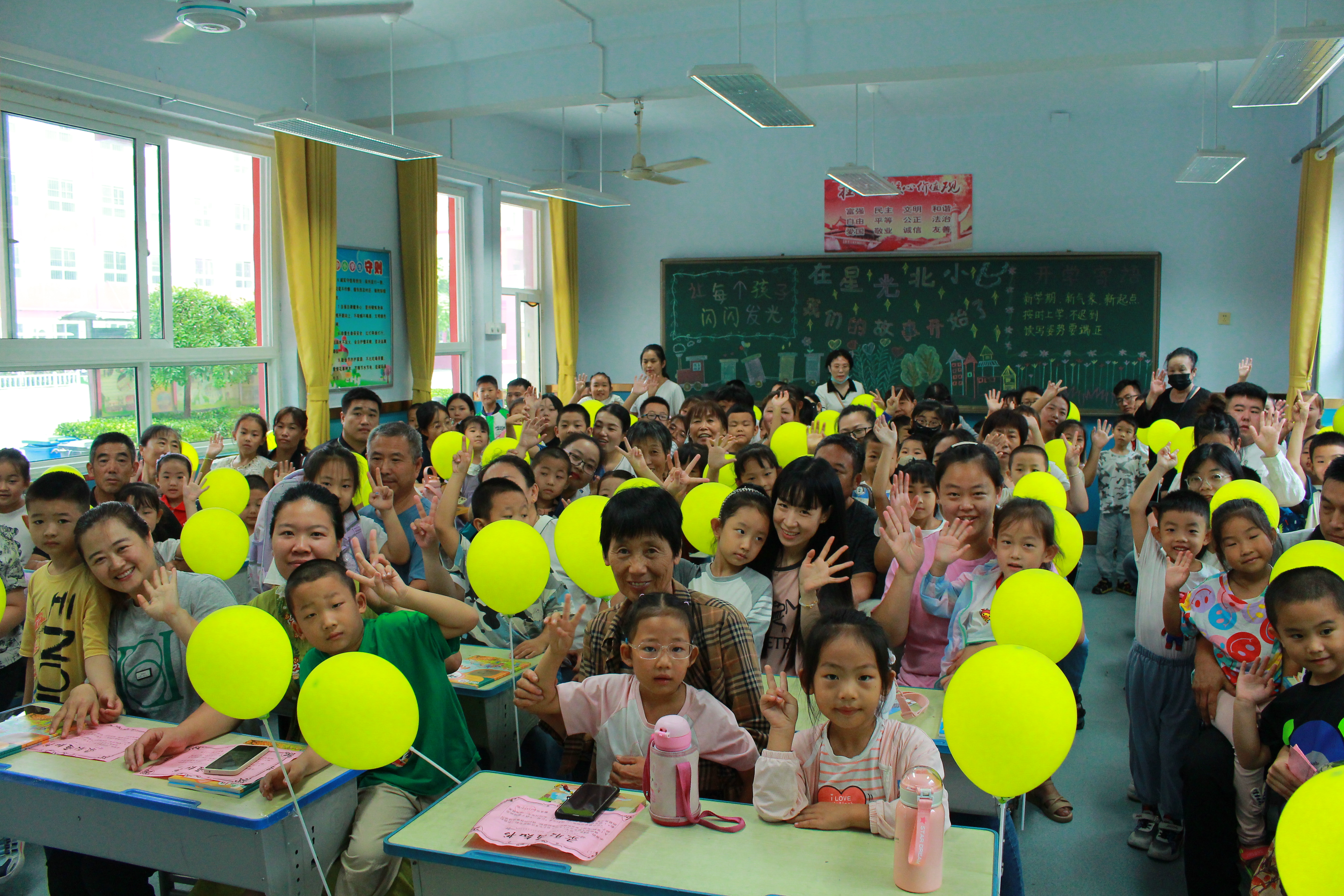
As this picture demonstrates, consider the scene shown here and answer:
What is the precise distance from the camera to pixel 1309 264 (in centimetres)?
702

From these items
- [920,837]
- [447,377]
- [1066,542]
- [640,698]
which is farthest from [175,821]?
[447,377]

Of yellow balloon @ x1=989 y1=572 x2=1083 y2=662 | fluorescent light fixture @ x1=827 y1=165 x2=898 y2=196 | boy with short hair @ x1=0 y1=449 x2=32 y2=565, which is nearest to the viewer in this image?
yellow balloon @ x1=989 y1=572 x2=1083 y2=662

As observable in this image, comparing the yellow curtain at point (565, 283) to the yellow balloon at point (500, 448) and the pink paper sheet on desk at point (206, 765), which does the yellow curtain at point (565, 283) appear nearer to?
the yellow balloon at point (500, 448)

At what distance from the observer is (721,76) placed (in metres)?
4.05

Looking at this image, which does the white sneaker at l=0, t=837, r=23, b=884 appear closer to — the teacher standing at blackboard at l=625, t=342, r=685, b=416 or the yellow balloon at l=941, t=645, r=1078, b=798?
the yellow balloon at l=941, t=645, r=1078, b=798

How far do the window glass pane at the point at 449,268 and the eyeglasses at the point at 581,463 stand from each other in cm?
494

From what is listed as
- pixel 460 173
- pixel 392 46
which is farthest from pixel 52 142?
pixel 460 173

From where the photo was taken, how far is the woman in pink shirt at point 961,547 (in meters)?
2.64

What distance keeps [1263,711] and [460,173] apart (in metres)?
7.49

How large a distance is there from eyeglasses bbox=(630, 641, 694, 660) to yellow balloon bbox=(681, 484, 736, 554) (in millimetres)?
1090

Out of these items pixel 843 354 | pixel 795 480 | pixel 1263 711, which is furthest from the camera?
pixel 843 354

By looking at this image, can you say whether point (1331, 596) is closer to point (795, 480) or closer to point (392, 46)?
point (795, 480)

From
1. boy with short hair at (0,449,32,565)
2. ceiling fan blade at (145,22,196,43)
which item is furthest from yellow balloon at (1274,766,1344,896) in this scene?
ceiling fan blade at (145,22,196,43)

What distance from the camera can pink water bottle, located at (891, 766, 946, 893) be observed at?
53.3 inches
